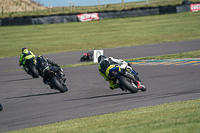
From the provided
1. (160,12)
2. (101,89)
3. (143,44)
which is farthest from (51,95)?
(160,12)

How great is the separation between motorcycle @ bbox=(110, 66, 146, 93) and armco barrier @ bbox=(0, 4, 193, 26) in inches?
1348

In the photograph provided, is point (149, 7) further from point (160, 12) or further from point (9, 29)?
point (9, 29)

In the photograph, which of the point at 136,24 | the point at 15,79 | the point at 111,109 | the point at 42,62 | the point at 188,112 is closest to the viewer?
the point at 188,112

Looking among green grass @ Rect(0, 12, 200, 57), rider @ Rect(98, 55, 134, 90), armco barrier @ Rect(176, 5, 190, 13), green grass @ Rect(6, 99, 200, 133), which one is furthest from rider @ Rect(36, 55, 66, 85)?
armco barrier @ Rect(176, 5, 190, 13)

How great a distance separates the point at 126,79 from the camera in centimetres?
1157

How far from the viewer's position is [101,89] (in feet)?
44.9

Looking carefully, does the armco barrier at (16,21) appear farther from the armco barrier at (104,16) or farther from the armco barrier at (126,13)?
the armco barrier at (126,13)

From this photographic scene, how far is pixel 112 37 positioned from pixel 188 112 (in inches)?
1269

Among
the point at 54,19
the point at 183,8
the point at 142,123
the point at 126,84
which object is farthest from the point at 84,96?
the point at 183,8

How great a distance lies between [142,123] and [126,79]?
497 centimetres

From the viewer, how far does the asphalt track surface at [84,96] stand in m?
9.53

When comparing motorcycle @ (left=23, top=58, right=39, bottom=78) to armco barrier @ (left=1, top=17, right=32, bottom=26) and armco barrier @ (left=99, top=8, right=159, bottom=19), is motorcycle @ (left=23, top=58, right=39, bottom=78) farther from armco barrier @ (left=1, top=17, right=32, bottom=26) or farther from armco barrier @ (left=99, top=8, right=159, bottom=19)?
armco barrier @ (left=99, top=8, right=159, bottom=19)

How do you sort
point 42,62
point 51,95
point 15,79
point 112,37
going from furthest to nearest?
point 112,37
point 15,79
point 42,62
point 51,95

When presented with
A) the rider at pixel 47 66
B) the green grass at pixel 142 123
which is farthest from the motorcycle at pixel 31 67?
the green grass at pixel 142 123
